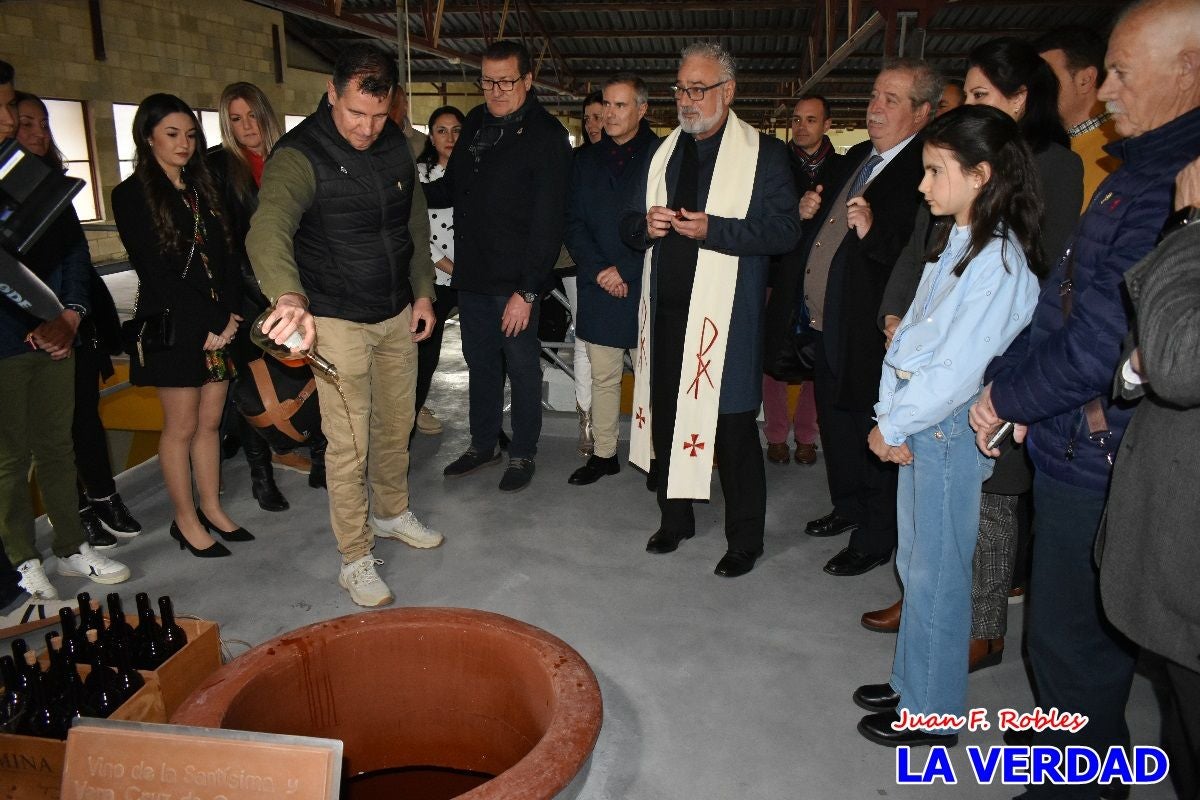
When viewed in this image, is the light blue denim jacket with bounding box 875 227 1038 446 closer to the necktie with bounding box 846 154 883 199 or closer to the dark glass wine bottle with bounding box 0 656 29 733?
the necktie with bounding box 846 154 883 199

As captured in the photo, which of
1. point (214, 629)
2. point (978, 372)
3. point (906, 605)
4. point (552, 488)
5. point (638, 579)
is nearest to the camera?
point (978, 372)

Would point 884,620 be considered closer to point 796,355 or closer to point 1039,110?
point 796,355

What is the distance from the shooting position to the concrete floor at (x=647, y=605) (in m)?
2.16

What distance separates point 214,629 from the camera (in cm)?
232

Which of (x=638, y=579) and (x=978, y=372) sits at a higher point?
(x=978, y=372)

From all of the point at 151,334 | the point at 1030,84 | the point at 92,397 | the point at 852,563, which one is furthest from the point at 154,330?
the point at 1030,84

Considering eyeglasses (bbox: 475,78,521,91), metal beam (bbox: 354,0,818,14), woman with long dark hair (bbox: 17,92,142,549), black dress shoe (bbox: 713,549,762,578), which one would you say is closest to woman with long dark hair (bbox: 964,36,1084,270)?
black dress shoe (bbox: 713,549,762,578)

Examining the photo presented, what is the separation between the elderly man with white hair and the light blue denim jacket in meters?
0.06

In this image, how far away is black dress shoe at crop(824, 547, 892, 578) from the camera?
123 inches

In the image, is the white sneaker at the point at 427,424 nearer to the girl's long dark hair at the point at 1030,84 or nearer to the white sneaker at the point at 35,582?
the white sneaker at the point at 35,582

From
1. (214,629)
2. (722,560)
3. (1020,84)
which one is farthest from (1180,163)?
(214,629)

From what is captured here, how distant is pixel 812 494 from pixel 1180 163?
8.28 feet

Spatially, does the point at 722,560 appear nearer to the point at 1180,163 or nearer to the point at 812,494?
the point at 812,494

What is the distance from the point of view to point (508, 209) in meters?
3.71
